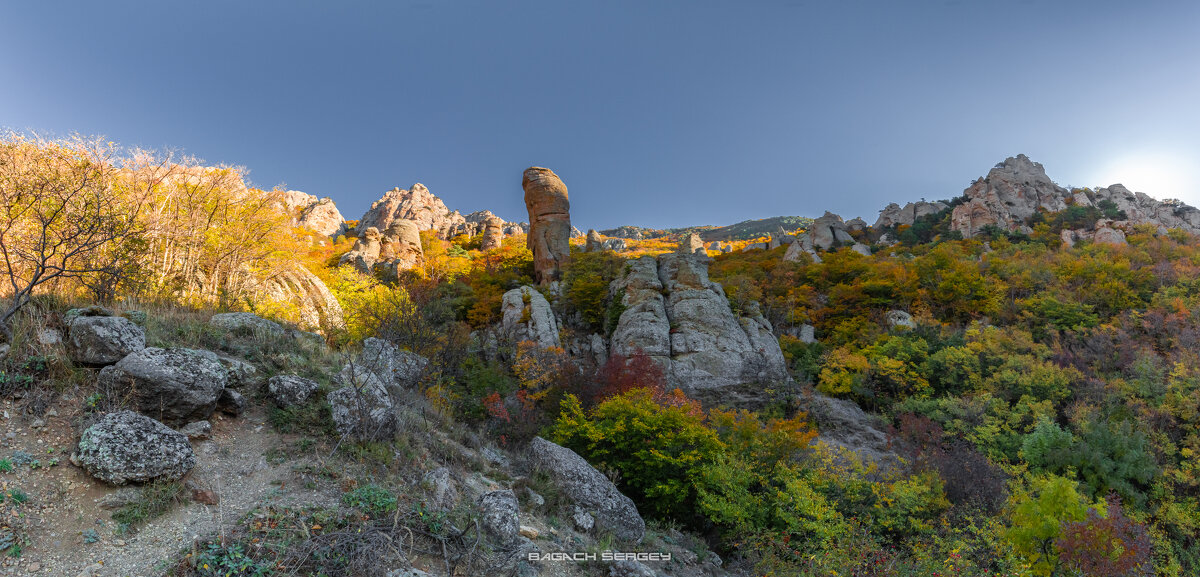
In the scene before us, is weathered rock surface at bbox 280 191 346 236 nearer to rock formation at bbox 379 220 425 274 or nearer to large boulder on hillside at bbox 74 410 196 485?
rock formation at bbox 379 220 425 274

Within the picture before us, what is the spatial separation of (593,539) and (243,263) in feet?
42.7

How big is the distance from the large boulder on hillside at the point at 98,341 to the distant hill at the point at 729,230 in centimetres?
9172

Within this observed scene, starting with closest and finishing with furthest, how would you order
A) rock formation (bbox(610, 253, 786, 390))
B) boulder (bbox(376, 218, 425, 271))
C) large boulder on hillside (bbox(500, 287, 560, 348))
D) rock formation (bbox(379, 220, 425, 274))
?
rock formation (bbox(610, 253, 786, 390)) → large boulder on hillside (bbox(500, 287, 560, 348)) → boulder (bbox(376, 218, 425, 271)) → rock formation (bbox(379, 220, 425, 274))

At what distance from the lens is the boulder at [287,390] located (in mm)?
7133

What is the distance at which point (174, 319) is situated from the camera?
8.73 metres

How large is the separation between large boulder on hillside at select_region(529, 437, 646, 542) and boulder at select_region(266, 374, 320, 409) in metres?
4.53

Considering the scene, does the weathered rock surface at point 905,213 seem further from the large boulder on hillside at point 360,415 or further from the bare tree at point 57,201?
the bare tree at point 57,201

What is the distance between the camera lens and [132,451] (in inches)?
194

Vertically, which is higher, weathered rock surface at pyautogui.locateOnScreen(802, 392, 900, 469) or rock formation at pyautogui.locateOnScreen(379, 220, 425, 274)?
rock formation at pyautogui.locateOnScreen(379, 220, 425, 274)

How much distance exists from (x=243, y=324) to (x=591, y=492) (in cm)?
768

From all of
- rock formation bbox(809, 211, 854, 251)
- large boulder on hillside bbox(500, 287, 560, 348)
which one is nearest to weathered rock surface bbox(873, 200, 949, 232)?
rock formation bbox(809, 211, 854, 251)

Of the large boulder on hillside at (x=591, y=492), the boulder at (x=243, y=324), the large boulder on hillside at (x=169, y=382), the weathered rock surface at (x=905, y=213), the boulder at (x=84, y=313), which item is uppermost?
the weathered rock surface at (x=905, y=213)

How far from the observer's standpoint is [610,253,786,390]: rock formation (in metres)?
21.6

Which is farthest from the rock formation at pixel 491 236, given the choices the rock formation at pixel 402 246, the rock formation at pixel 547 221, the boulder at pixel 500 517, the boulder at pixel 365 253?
the boulder at pixel 500 517
